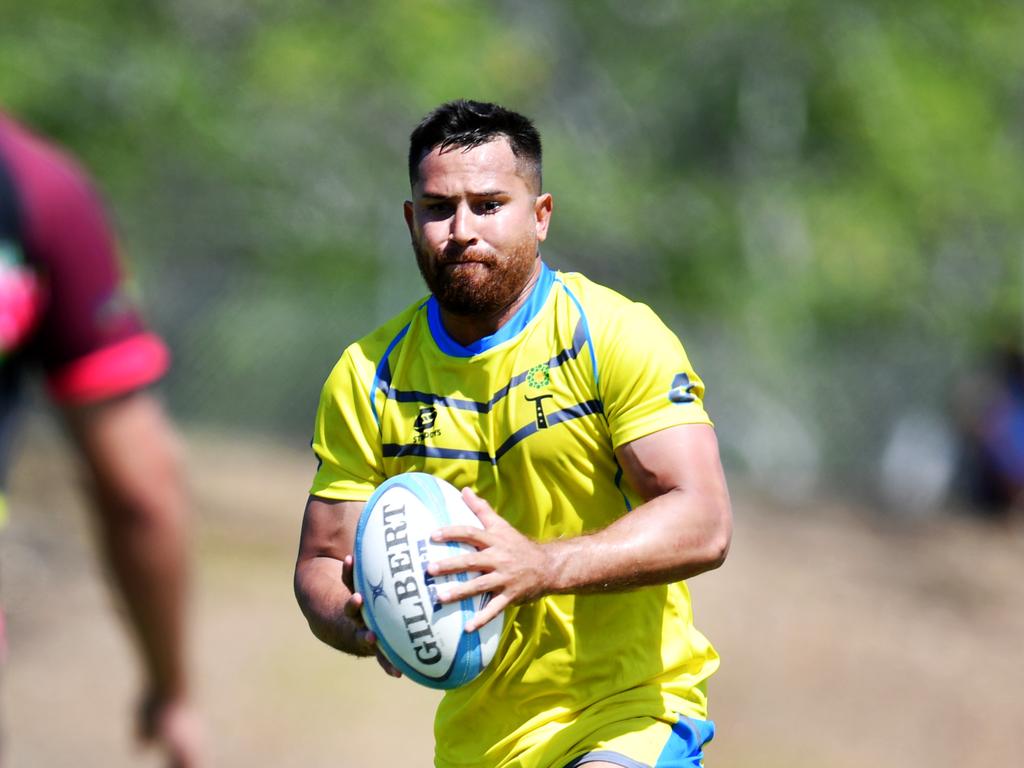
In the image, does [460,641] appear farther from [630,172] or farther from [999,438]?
[630,172]

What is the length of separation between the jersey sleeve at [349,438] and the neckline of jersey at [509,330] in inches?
8.3

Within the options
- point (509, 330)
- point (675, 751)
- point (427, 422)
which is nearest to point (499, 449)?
point (427, 422)

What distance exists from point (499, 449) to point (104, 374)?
1.11m

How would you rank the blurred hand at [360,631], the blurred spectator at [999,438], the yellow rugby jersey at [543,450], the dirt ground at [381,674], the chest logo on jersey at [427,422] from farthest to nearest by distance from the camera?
the blurred spectator at [999,438] → the dirt ground at [381,674] → the chest logo on jersey at [427,422] → the yellow rugby jersey at [543,450] → the blurred hand at [360,631]

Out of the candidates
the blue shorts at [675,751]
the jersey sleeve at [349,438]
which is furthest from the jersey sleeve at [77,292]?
the blue shorts at [675,751]

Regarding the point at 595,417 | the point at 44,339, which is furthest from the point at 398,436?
the point at 44,339

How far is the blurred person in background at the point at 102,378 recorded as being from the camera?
3748mm

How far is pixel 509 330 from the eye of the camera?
3.76m

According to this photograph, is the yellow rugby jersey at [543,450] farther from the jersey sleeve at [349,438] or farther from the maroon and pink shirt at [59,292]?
the maroon and pink shirt at [59,292]

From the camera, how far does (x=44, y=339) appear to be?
3.93m

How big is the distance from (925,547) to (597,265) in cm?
776

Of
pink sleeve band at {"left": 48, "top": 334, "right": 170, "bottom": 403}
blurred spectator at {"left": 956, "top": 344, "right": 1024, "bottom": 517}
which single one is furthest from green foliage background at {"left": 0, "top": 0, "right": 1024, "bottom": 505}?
pink sleeve band at {"left": 48, "top": 334, "right": 170, "bottom": 403}

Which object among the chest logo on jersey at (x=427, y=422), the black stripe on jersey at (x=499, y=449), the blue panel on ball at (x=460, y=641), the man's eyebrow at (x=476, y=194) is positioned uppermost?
the man's eyebrow at (x=476, y=194)

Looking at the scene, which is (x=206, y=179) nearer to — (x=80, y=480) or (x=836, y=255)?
(x=836, y=255)
